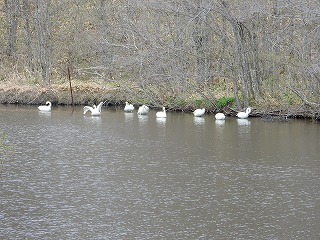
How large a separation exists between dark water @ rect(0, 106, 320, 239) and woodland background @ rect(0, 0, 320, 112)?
153 inches

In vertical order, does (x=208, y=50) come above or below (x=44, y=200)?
above

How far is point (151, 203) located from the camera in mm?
13570

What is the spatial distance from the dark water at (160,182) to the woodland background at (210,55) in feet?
12.7

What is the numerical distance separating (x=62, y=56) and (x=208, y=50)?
13.6m

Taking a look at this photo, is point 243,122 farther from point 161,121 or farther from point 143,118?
point 143,118

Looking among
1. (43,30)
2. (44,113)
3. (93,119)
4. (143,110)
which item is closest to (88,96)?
(44,113)

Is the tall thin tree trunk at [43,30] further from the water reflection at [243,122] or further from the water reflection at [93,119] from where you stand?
the water reflection at [243,122]

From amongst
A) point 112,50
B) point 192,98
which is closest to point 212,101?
point 192,98

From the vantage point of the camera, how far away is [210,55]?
104ft

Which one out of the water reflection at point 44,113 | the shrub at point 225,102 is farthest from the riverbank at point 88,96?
the water reflection at point 44,113

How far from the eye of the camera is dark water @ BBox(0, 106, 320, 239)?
11.9m

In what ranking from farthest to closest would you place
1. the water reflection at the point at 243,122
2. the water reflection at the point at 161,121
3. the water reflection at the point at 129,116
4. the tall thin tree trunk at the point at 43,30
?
the tall thin tree trunk at the point at 43,30, the water reflection at the point at 129,116, the water reflection at the point at 161,121, the water reflection at the point at 243,122

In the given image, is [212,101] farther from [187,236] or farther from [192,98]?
[187,236]

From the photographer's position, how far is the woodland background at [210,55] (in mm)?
27500
